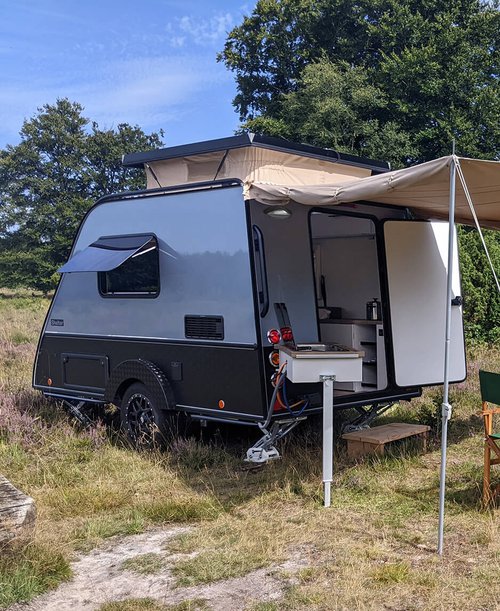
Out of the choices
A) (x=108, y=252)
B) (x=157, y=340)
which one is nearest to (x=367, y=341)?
(x=157, y=340)

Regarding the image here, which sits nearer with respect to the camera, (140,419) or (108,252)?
(140,419)

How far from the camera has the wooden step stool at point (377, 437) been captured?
6215mm

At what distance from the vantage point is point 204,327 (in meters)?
6.13

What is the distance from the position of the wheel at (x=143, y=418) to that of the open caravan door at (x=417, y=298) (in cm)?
220

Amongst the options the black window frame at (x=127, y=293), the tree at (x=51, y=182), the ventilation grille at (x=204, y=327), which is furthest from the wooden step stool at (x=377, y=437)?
the tree at (x=51, y=182)

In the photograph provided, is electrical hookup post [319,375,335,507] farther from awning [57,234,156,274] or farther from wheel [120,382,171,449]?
awning [57,234,156,274]

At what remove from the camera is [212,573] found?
4.08 m

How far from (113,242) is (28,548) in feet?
11.6

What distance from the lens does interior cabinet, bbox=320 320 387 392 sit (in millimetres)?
6902

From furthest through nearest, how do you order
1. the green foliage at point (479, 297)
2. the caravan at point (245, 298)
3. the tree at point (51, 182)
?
1. the tree at point (51, 182)
2. the green foliage at point (479, 297)
3. the caravan at point (245, 298)

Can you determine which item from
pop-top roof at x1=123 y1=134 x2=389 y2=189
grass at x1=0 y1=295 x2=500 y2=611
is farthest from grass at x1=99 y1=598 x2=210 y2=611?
pop-top roof at x1=123 y1=134 x2=389 y2=189

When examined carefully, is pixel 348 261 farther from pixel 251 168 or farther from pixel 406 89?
pixel 406 89

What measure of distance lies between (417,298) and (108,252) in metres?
2.97

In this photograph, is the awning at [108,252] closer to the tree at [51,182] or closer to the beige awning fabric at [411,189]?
the beige awning fabric at [411,189]
